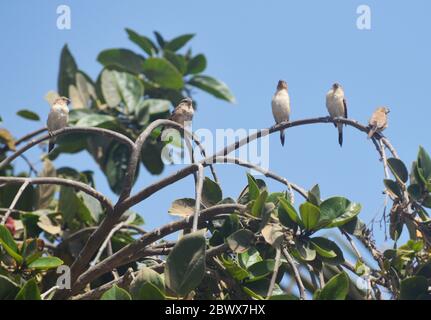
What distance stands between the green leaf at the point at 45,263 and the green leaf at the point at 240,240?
110 cm

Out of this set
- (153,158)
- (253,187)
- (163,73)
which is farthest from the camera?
(163,73)

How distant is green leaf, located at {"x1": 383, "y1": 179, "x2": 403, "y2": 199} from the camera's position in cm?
523

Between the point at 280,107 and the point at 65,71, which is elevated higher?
the point at 65,71

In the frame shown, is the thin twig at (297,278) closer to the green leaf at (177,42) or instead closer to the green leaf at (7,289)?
the green leaf at (7,289)

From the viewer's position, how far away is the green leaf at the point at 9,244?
16.8ft

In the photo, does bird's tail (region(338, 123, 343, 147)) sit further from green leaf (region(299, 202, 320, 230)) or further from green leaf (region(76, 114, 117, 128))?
green leaf (region(299, 202, 320, 230))

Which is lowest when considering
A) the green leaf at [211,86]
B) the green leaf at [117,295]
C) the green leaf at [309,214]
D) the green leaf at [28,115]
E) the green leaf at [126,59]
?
the green leaf at [117,295]

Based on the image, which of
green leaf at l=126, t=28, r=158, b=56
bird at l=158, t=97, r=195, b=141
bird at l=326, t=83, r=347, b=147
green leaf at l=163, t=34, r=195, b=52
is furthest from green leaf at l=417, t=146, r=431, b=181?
green leaf at l=163, t=34, r=195, b=52

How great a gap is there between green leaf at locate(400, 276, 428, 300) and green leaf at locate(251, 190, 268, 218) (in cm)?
90

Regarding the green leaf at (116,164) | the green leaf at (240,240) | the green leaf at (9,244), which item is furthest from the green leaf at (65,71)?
the green leaf at (240,240)

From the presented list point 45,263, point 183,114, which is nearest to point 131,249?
point 45,263

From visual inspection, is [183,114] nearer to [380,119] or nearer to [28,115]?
[28,115]

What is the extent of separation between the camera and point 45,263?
527cm

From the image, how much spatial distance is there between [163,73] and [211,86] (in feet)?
2.60
